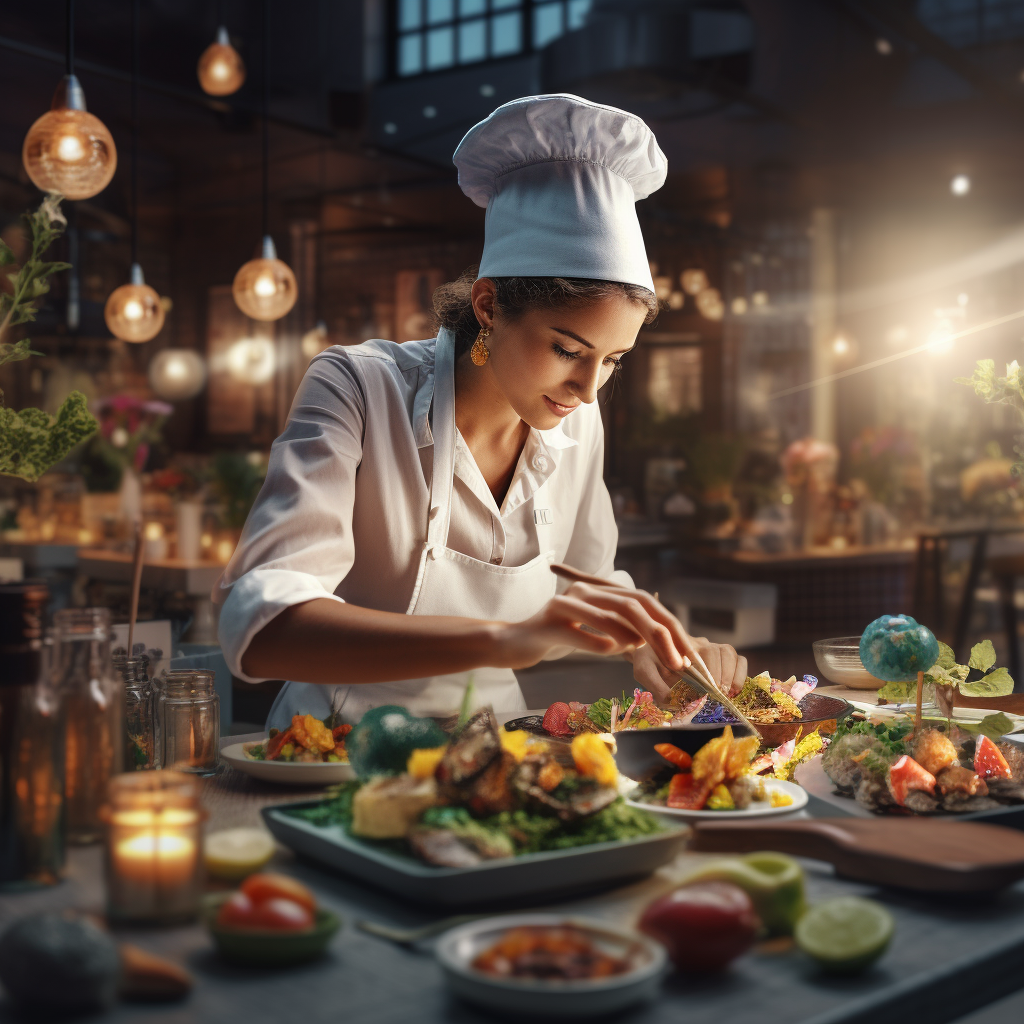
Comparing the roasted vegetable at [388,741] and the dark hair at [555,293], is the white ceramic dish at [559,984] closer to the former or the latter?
the roasted vegetable at [388,741]

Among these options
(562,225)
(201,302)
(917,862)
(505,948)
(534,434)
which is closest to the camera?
(505,948)

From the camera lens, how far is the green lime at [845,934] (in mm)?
771

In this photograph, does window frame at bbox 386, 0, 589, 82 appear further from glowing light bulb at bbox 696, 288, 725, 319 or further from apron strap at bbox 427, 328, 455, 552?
apron strap at bbox 427, 328, 455, 552

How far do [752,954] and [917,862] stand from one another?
0.64ft

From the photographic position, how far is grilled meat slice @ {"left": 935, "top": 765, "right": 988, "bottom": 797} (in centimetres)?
116

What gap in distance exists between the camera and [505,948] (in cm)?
75

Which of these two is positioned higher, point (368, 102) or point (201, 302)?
point (368, 102)

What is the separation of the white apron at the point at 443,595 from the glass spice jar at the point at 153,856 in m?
0.77

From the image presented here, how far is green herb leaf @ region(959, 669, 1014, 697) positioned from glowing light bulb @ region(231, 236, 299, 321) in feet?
15.2

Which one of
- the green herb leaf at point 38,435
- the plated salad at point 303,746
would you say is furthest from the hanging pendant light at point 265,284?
the plated salad at point 303,746

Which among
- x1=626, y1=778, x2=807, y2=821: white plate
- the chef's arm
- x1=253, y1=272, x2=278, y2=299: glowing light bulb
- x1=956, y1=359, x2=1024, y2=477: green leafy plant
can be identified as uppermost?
x1=253, y1=272, x2=278, y2=299: glowing light bulb

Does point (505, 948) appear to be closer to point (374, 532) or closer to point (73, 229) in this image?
point (374, 532)

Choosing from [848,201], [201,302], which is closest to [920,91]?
[848,201]

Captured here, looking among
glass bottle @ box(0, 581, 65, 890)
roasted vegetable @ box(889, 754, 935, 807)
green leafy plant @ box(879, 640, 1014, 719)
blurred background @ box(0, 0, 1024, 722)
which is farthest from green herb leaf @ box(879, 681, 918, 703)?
blurred background @ box(0, 0, 1024, 722)
